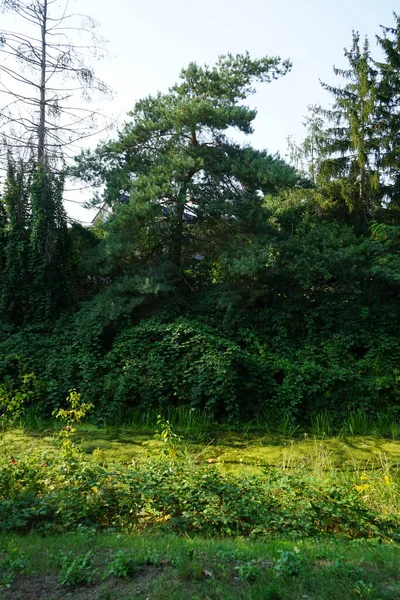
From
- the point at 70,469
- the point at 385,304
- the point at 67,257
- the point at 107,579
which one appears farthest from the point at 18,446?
the point at 385,304

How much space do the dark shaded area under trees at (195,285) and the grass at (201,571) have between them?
464 cm

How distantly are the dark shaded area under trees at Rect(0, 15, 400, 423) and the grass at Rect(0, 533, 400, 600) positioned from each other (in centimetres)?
464

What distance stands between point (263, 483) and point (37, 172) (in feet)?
28.6

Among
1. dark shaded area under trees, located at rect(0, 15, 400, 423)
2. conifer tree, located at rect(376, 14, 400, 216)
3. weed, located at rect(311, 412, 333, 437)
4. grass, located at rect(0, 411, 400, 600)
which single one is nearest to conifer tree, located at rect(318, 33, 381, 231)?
conifer tree, located at rect(376, 14, 400, 216)

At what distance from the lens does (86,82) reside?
12.2 metres

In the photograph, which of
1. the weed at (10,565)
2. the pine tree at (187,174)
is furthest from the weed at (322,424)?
the weed at (10,565)

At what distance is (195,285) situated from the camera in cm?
1080

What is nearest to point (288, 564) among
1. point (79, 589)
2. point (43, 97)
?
point (79, 589)

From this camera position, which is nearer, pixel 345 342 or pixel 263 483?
pixel 263 483

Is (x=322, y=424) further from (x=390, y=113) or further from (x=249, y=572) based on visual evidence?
(x=390, y=113)

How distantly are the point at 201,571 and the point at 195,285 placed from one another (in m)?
8.24

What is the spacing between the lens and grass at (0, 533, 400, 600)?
2.61 metres

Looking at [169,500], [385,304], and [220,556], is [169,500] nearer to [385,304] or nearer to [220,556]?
[220,556]

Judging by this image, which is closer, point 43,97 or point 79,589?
point 79,589
